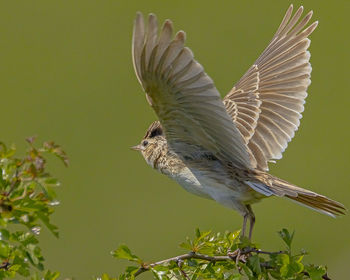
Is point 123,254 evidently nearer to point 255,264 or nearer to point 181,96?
point 255,264

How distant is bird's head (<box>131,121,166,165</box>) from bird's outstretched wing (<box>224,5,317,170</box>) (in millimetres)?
553

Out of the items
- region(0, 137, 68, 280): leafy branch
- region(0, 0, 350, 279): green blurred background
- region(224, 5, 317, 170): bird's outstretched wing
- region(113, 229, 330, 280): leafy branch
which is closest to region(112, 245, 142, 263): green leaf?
region(113, 229, 330, 280): leafy branch

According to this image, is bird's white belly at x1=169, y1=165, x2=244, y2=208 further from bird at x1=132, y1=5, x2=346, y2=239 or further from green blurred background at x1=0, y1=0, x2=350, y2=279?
green blurred background at x1=0, y1=0, x2=350, y2=279

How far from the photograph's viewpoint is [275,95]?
6.54m

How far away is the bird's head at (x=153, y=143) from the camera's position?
19.5ft

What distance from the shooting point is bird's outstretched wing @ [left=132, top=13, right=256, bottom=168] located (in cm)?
454

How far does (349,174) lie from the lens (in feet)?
46.6

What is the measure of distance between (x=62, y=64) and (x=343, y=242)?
717 cm

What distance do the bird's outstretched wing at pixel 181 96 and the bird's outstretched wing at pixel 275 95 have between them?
38cm

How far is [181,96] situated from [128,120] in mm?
10264

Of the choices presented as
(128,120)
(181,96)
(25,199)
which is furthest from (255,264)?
(128,120)

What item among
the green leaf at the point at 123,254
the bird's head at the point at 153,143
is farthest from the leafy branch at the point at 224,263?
the bird's head at the point at 153,143

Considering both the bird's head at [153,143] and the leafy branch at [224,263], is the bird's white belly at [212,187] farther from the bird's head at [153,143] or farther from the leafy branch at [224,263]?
the leafy branch at [224,263]

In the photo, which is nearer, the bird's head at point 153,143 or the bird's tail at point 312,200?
the bird's tail at point 312,200
